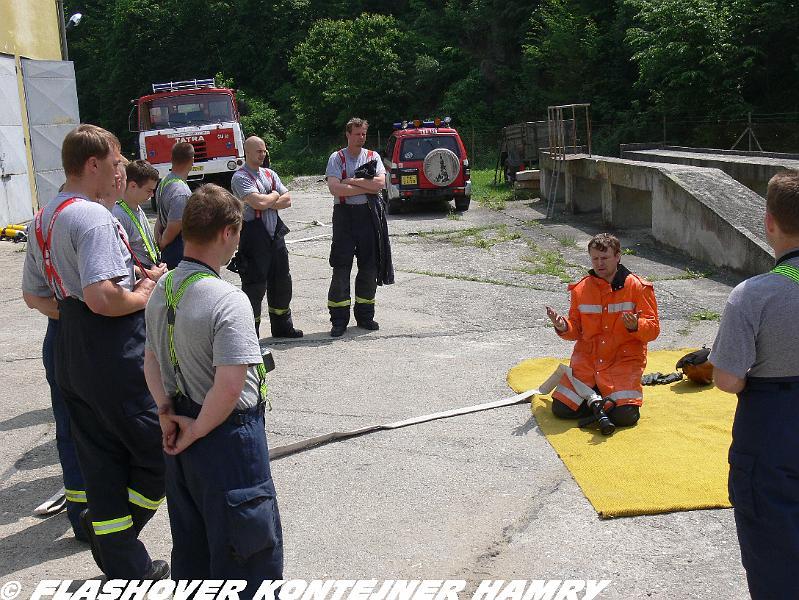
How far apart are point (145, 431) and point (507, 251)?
10863 millimetres

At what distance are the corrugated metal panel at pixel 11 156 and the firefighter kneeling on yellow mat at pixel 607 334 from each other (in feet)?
53.7

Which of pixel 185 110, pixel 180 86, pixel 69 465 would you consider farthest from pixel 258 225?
pixel 180 86

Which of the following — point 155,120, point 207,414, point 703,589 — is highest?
point 155,120

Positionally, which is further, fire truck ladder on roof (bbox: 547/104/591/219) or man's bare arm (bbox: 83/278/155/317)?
fire truck ladder on roof (bbox: 547/104/591/219)

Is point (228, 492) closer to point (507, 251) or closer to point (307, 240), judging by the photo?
point (507, 251)

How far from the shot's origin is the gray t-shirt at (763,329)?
9.64ft

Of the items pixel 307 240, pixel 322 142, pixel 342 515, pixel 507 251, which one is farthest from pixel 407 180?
pixel 322 142

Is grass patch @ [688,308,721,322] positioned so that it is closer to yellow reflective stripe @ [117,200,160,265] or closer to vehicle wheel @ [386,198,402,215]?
yellow reflective stripe @ [117,200,160,265]

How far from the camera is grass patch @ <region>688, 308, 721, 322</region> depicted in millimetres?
9016

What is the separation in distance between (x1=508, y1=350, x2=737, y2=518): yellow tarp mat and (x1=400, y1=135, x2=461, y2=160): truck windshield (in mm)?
13933

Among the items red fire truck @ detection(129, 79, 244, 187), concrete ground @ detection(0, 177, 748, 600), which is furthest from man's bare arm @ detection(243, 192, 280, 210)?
red fire truck @ detection(129, 79, 244, 187)

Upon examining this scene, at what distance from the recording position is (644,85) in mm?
30328

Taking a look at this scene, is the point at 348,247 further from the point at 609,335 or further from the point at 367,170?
the point at 609,335

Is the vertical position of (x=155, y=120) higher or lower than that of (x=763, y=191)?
higher
